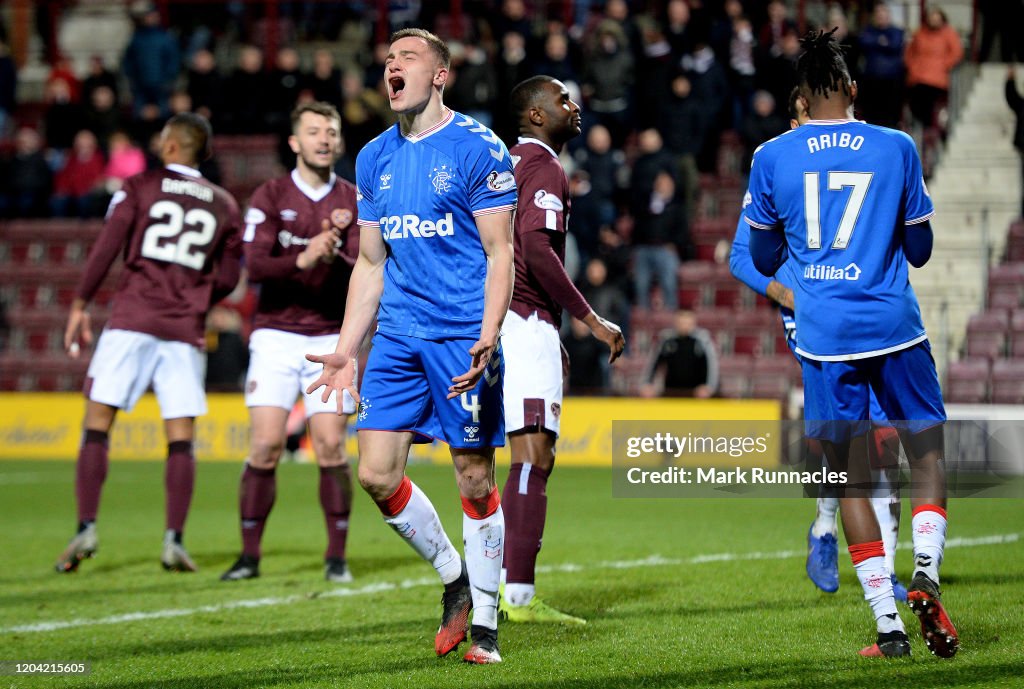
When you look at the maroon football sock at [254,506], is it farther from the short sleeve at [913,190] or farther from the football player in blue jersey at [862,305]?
the short sleeve at [913,190]

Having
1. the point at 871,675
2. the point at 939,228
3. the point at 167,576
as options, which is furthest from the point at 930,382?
the point at 939,228

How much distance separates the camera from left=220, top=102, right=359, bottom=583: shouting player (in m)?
7.61

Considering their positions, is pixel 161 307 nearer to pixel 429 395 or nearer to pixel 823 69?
pixel 429 395

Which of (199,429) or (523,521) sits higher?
(523,521)

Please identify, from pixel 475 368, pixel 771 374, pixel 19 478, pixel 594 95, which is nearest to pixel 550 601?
pixel 475 368

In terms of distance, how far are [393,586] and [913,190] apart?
3466 millimetres

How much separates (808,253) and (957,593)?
209 cm

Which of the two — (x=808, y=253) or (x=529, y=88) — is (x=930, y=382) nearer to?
(x=808, y=253)

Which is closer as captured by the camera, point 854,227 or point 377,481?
point 854,227

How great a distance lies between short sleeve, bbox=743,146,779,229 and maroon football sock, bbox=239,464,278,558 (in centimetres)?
350

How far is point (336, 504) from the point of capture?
7.69 m

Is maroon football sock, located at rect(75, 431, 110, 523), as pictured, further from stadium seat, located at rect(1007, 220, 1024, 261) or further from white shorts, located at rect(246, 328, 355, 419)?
stadium seat, located at rect(1007, 220, 1024, 261)

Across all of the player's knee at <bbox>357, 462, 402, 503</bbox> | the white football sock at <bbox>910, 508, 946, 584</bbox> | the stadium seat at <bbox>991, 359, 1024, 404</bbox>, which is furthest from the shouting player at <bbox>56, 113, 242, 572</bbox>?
the stadium seat at <bbox>991, 359, 1024, 404</bbox>

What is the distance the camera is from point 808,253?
5176mm
